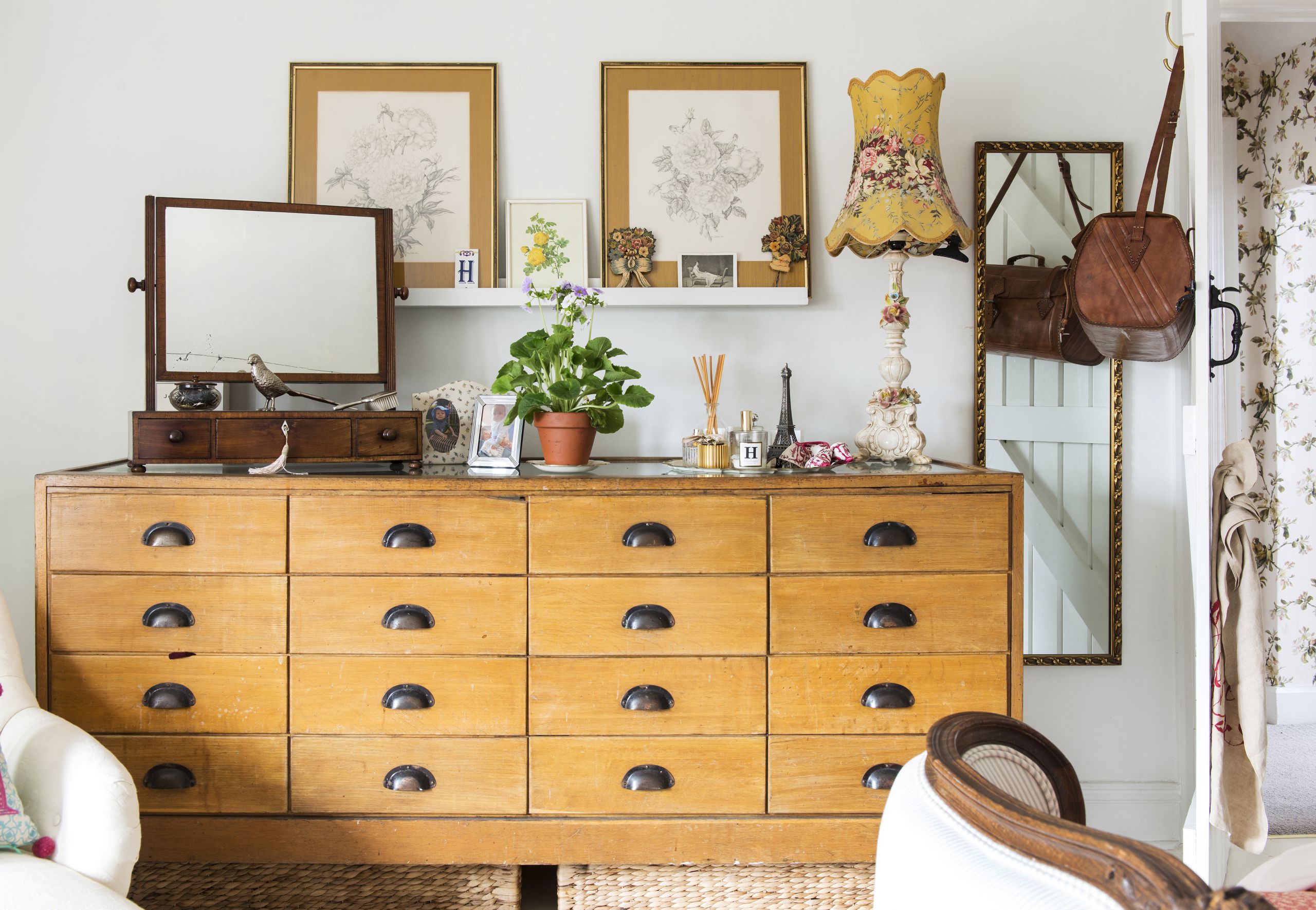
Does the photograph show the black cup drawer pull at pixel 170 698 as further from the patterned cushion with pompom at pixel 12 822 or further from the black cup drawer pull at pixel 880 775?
the black cup drawer pull at pixel 880 775

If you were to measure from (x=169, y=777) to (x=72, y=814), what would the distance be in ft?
1.08

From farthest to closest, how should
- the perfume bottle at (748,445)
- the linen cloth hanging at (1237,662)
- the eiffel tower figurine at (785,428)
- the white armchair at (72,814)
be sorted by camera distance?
1. the eiffel tower figurine at (785,428)
2. the perfume bottle at (748,445)
3. the linen cloth hanging at (1237,662)
4. the white armchair at (72,814)

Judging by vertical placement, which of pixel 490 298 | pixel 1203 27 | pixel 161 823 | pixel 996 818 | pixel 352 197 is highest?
pixel 1203 27

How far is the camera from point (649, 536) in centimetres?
187

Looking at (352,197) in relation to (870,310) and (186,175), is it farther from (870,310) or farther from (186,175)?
(870,310)

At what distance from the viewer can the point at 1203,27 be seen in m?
2.02

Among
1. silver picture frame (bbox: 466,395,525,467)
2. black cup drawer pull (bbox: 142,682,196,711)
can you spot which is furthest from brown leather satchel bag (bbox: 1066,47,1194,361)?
black cup drawer pull (bbox: 142,682,196,711)

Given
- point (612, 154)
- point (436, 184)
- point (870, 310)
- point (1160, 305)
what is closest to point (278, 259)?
point (436, 184)

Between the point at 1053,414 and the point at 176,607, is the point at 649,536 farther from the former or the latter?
the point at 1053,414

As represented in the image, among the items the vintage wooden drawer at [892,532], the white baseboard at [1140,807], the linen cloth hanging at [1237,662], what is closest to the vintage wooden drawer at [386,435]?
the vintage wooden drawer at [892,532]

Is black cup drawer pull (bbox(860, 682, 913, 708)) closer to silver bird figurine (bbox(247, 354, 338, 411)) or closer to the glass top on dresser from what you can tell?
the glass top on dresser

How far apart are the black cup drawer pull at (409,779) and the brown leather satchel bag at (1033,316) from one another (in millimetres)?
1851

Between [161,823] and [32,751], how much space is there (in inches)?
14.6

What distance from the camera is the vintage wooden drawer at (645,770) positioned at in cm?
189
